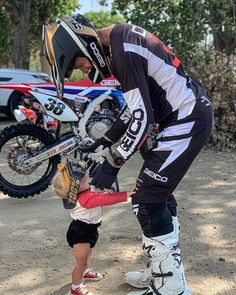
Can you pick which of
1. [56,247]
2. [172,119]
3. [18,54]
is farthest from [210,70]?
[18,54]

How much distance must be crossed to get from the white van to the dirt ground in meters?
5.66

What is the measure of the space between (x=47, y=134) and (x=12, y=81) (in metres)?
6.29

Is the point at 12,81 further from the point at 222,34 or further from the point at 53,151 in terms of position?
the point at 53,151

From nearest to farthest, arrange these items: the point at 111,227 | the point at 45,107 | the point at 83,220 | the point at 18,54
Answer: the point at 83,220 → the point at 111,227 → the point at 45,107 → the point at 18,54

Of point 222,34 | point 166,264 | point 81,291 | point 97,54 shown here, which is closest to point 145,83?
point 97,54

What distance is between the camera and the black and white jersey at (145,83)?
2461mm

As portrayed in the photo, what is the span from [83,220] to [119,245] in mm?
969

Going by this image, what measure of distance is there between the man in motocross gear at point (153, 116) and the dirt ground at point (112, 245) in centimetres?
62

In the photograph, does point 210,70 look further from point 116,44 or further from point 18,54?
point 18,54

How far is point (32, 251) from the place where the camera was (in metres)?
3.78

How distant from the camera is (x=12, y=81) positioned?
436 inches

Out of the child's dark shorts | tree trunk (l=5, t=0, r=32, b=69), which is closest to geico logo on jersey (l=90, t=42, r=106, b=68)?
the child's dark shorts

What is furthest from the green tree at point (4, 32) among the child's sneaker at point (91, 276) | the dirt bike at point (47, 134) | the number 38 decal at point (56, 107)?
the child's sneaker at point (91, 276)

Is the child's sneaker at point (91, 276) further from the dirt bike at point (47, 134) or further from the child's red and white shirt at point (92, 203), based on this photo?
the dirt bike at point (47, 134)
